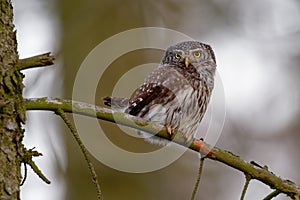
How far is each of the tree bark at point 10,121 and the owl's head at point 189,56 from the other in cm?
226

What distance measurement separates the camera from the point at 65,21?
4910mm

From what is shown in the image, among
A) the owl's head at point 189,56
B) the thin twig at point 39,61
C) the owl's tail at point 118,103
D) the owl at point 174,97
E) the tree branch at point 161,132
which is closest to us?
the thin twig at point 39,61

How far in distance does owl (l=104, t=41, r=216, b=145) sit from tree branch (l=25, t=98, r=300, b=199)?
1.13 meters

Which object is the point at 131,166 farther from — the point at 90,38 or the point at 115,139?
the point at 90,38

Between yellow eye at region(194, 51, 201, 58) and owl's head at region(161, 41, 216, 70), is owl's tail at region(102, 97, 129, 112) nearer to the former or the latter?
owl's head at region(161, 41, 216, 70)

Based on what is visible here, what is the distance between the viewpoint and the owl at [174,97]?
3.79m

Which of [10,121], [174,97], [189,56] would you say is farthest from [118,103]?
[10,121]

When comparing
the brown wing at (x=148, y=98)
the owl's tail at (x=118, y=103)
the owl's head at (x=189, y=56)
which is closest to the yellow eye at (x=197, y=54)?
the owl's head at (x=189, y=56)

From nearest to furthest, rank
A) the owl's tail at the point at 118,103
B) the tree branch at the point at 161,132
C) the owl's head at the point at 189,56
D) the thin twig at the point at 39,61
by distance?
the thin twig at the point at 39,61
the tree branch at the point at 161,132
the owl's tail at the point at 118,103
the owl's head at the point at 189,56

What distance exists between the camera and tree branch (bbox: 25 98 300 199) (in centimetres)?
210

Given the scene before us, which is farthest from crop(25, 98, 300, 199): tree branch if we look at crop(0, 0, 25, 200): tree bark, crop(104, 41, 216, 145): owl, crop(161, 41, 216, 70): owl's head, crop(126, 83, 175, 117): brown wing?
crop(161, 41, 216, 70): owl's head

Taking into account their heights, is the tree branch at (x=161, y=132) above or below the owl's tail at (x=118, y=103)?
below

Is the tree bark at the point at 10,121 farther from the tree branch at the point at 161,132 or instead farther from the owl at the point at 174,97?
the owl at the point at 174,97

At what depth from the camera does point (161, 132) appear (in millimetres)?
2426
